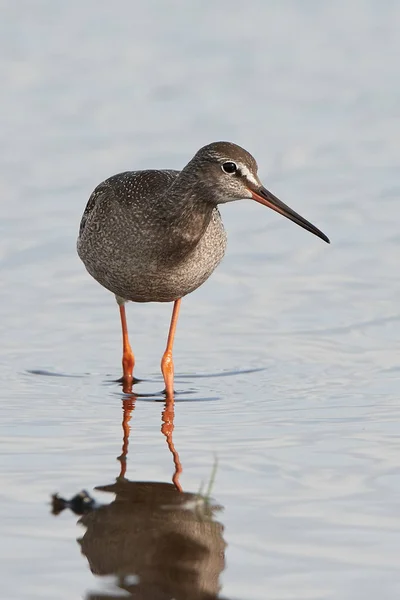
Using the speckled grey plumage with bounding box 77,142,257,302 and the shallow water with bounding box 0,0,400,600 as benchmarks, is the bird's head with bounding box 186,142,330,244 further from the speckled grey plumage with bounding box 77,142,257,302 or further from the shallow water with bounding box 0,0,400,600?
the shallow water with bounding box 0,0,400,600

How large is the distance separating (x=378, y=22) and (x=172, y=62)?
363cm

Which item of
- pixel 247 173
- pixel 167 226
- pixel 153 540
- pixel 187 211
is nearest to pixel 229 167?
pixel 247 173

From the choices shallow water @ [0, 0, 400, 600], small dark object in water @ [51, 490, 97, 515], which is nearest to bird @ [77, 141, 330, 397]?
shallow water @ [0, 0, 400, 600]

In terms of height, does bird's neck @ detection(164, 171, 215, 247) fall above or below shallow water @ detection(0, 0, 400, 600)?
above

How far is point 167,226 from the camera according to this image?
34.1 ft

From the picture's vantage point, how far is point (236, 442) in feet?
29.5

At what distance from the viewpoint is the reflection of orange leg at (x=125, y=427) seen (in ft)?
28.0

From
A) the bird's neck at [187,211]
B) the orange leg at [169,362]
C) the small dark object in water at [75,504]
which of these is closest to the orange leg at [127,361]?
the orange leg at [169,362]

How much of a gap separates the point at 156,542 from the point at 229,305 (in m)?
5.71

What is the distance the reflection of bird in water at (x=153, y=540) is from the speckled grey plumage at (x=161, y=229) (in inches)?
101

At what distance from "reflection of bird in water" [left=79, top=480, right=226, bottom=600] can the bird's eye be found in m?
2.83

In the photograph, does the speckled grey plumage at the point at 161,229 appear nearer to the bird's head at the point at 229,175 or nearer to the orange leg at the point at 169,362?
the bird's head at the point at 229,175

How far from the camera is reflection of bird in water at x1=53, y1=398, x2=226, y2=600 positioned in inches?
259

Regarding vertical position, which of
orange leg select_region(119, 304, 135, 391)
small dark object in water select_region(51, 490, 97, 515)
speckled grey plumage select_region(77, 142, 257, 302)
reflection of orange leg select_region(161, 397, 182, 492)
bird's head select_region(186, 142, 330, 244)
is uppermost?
bird's head select_region(186, 142, 330, 244)
